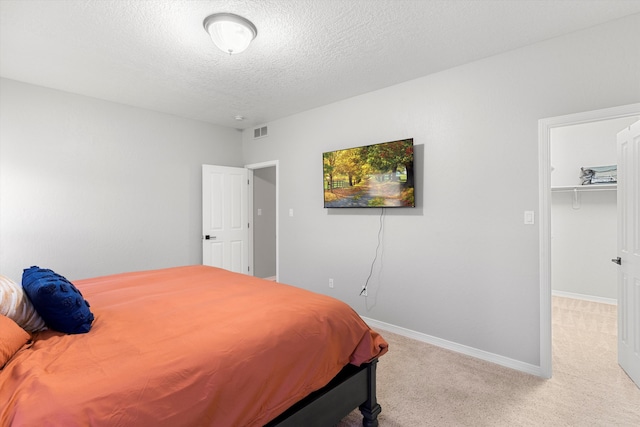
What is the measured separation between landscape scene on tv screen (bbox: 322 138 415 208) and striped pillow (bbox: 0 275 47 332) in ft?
9.32

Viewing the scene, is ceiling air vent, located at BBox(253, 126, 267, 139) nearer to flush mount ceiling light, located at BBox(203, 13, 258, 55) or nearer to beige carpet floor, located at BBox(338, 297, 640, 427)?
flush mount ceiling light, located at BBox(203, 13, 258, 55)

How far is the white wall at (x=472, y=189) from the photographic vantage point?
2.44 metres

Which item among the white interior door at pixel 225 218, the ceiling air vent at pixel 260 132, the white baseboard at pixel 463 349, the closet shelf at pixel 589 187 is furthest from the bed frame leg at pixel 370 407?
the closet shelf at pixel 589 187

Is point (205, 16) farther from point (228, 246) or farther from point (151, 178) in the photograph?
point (228, 246)

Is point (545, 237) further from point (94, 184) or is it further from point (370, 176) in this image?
point (94, 184)

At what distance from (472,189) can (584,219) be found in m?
2.83

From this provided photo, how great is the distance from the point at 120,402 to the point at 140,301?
3.44 ft

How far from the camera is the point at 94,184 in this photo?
12.4 feet

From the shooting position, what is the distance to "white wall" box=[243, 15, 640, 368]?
2439 mm

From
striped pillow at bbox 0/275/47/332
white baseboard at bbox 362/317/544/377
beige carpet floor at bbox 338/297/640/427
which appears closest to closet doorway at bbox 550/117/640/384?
beige carpet floor at bbox 338/297/640/427

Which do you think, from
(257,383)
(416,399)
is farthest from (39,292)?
(416,399)

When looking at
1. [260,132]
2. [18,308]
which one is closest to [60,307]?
[18,308]

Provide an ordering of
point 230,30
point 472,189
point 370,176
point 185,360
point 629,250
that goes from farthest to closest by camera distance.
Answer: point 370,176
point 472,189
point 629,250
point 230,30
point 185,360

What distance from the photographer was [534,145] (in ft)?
8.52
